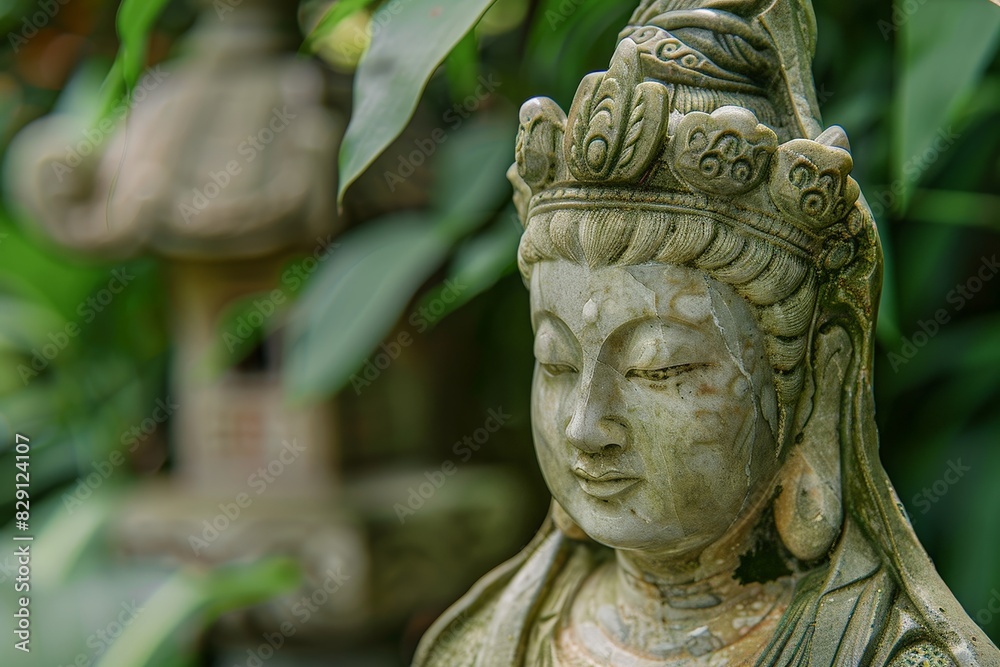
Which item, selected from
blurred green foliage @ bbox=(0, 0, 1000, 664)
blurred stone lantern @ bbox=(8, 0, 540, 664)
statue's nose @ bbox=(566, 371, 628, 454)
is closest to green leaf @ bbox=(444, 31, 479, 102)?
blurred green foliage @ bbox=(0, 0, 1000, 664)

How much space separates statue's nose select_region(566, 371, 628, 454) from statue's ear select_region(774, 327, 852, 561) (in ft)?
0.49

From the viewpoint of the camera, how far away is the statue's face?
0.81 m

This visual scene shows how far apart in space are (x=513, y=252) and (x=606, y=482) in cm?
67

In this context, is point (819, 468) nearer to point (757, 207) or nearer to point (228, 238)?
point (757, 207)

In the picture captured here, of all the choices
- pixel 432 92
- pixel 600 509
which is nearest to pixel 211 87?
pixel 432 92

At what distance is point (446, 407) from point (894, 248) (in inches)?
33.6

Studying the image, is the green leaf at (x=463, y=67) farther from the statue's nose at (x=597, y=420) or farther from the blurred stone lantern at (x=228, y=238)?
the statue's nose at (x=597, y=420)

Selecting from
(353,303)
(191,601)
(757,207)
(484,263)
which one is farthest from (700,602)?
(191,601)

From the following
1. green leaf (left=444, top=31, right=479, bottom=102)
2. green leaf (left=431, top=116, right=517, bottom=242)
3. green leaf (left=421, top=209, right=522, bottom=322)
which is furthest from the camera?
green leaf (left=431, top=116, right=517, bottom=242)

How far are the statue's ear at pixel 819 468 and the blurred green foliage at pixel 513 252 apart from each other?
1.13 feet

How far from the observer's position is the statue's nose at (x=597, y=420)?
0.82m

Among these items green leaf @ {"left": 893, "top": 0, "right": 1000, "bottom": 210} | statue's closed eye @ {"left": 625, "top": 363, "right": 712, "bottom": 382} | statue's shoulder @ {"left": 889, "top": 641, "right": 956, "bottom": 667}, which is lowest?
statue's shoulder @ {"left": 889, "top": 641, "right": 956, "bottom": 667}

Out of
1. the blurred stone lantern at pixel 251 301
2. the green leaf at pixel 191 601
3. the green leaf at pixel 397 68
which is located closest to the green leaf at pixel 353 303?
the blurred stone lantern at pixel 251 301

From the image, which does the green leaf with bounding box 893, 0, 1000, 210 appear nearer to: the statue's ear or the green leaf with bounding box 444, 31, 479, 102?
the statue's ear
